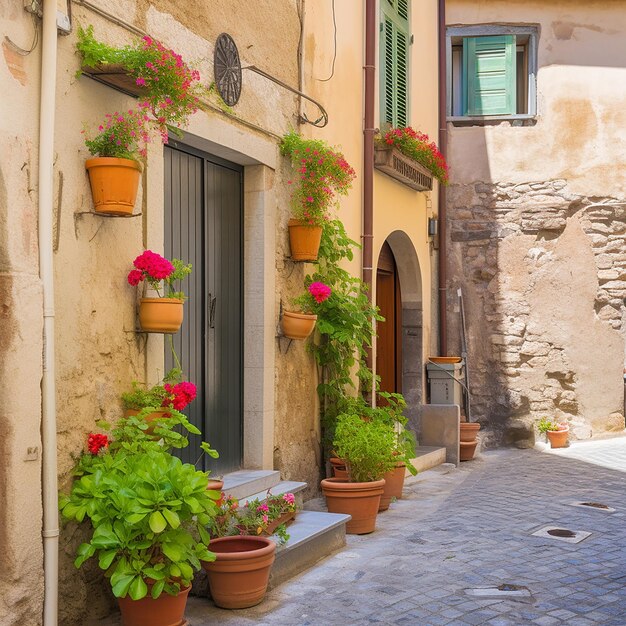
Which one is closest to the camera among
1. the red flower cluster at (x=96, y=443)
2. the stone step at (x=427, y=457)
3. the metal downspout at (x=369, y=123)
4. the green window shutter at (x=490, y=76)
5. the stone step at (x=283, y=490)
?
the red flower cluster at (x=96, y=443)

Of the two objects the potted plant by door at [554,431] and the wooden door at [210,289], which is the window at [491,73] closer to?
the potted plant by door at [554,431]

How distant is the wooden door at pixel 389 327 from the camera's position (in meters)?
10.2

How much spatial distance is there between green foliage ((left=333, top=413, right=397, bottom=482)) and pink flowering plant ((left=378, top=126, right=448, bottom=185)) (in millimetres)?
3138

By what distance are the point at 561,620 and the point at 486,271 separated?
7489 mm

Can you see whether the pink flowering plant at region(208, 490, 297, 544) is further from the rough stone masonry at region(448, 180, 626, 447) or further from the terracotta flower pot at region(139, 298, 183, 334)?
the rough stone masonry at region(448, 180, 626, 447)

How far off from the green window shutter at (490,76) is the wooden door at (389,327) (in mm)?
2696

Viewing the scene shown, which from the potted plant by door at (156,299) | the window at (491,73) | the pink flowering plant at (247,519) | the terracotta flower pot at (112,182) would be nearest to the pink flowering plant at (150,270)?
the potted plant by door at (156,299)

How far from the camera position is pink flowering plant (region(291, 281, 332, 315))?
6.70 m

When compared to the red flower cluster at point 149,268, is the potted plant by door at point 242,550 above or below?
below

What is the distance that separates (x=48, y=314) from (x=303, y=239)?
9.70 feet

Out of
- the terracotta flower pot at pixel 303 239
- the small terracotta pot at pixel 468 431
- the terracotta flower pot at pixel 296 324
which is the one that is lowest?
the small terracotta pot at pixel 468 431

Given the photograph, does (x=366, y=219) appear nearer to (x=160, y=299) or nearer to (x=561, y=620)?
(x=160, y=299)

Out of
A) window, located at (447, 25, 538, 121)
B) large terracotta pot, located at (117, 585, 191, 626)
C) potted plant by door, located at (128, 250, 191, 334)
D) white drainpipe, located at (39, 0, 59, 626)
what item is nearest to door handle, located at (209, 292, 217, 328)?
potted plant by door, located at (128, 250, 191, 334)

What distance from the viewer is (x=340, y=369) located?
732 centimetres
